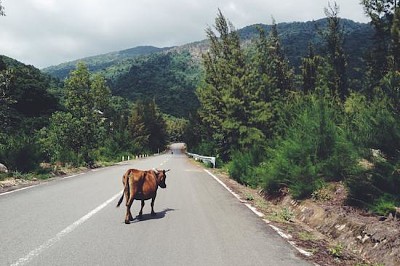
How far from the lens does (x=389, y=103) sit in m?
7.36

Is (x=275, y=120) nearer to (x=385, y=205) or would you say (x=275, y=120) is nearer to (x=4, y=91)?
(x=4, y=91)

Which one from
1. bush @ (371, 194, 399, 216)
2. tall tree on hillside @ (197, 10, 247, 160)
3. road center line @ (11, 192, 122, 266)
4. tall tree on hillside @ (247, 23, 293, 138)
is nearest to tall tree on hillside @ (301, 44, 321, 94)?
tall tree on hillside @ (247, 23, 293, 138)

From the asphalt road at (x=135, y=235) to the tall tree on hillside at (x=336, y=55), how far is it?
29700 mm

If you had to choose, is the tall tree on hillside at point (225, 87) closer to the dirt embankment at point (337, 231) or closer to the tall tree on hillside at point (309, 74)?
the tall tree on hillside at point (309, 74)

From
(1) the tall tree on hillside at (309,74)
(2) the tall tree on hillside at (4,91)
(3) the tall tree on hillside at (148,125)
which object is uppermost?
(1) the tall tree on hillside at (309,74)

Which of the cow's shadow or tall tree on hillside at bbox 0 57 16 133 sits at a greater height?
tall tree on hillside at bbox 0 57 16 133

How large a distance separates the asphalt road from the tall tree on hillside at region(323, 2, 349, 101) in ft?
97.4

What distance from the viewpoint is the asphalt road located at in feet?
17.7

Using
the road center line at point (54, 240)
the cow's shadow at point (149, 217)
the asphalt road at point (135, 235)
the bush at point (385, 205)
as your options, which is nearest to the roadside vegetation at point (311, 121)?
the bush at point (385, 205)

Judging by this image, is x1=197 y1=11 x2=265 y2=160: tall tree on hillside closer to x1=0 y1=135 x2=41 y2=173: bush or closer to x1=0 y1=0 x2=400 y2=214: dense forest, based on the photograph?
x1=0 y1=0 x2=400 y2=214: dense forest

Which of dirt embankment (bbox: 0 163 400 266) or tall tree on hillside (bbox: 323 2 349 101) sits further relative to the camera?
tall tree on hillside (bbox: 323 2 349 101)

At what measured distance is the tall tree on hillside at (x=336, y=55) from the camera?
36938 millimetres

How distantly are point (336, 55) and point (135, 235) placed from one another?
35483mm

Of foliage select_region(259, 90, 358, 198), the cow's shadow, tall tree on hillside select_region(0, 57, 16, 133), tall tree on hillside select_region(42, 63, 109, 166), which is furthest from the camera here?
tall tree on hillside select_region(42, 63, 109, 166)
